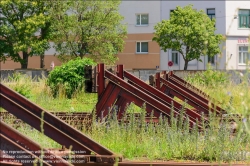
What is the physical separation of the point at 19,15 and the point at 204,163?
53.7 metres

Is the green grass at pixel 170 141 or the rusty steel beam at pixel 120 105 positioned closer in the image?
the green grass at pixel 170 141

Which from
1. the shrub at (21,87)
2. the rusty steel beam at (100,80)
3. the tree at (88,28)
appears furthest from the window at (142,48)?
the rusty steel beam at (100,80)

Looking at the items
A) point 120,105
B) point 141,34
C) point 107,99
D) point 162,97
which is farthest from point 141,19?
point 107,99

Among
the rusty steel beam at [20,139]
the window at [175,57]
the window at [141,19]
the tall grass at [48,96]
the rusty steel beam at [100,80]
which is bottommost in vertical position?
the tall grass at [48,96]

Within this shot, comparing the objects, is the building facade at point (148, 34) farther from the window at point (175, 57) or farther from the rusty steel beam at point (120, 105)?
the rusty steel beam at point (120, 105)

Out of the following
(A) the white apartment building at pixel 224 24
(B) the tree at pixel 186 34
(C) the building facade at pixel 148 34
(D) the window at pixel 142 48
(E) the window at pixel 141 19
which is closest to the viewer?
(B) the tree at pixel 186 34

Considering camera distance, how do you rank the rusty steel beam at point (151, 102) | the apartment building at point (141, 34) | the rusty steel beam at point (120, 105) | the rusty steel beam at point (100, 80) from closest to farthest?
1. the rusty steel beam at point (151, 102)
2. the rusty steel beam at point (100, 80)
3. the rusty steel beam at point (120, 105)
4. the apartment building at point (141, 34)

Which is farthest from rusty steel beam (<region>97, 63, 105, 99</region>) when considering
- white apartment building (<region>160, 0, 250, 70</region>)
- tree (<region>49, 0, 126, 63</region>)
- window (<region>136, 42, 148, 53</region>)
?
window (<region>136, 42, 148, 53</region>)

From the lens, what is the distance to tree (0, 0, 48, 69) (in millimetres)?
58250

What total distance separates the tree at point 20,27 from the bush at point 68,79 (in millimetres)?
30867

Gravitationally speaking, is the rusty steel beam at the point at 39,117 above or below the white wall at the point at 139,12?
below

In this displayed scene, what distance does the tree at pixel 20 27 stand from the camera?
58.2 meters

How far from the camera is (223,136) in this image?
26.2 feet

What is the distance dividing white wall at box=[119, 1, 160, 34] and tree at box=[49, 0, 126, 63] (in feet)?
29.8
